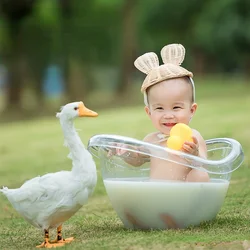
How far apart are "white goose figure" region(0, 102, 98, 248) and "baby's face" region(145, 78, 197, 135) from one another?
0.57 m

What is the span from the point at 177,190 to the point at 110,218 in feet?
3.54

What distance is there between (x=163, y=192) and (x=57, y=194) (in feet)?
2.12

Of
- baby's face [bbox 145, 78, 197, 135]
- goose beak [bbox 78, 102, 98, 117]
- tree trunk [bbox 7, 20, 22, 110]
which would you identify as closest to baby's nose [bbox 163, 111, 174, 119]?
baby's face [bbox 145, 78, 197, 135]

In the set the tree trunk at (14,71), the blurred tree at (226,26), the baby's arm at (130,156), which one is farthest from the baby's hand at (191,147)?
the blurred tree at (226,26)

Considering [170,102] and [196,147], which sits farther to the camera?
[170,102]

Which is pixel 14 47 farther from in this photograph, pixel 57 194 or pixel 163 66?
pixel 57 194

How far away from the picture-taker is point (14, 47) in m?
25.2

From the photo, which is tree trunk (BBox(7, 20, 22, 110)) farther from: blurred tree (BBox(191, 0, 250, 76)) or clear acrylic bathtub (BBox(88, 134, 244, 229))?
clear acrylic bathtub (BBox(88, 134, 244, 229))

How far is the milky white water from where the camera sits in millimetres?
4668

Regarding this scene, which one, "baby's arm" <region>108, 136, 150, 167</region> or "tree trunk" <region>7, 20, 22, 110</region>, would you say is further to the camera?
"tree trunk" <region>7, 20, 22, 110</region>

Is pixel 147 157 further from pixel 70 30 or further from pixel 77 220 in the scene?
pixel 70 30

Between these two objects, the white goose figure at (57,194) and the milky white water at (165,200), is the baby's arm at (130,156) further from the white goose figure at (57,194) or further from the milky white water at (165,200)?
the white goose figure at (57,194)

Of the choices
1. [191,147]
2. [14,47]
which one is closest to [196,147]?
[191,147]

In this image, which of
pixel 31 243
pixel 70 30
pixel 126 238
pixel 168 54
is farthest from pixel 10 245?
pixel 70 30
